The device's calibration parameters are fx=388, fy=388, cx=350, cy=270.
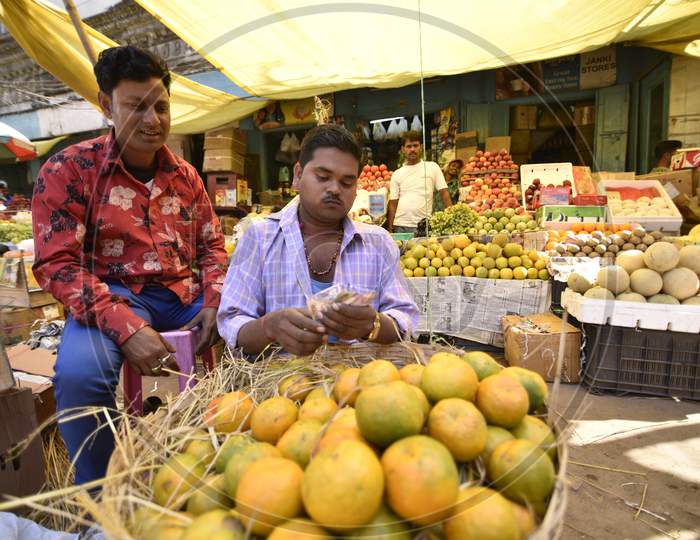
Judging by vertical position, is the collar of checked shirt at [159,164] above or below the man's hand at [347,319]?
above

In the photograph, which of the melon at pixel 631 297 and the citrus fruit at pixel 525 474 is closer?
the citrus fruit at pixel 525 474

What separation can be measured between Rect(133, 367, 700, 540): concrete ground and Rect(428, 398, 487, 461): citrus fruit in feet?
1.48

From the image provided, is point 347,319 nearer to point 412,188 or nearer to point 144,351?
point 144,351

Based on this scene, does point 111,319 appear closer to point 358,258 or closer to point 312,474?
point 358,258

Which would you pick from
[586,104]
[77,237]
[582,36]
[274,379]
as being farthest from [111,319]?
[586,104]

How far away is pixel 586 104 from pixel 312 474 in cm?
910

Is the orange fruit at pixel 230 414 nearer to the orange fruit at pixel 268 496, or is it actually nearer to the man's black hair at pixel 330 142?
the orange fruit at pixel 268 496

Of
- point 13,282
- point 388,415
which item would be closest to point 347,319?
point 388,415

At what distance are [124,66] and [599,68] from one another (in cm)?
794

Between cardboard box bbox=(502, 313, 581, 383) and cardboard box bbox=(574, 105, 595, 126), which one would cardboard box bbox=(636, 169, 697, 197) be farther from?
cardboard box bbox=(502, 313, 581, 383)

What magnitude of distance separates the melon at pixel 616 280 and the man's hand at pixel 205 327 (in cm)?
283

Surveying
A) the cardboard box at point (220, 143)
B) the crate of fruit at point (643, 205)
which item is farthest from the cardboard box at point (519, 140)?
the cardboard box at point (220, 143)

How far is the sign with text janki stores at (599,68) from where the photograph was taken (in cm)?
679

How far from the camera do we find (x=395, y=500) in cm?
64
